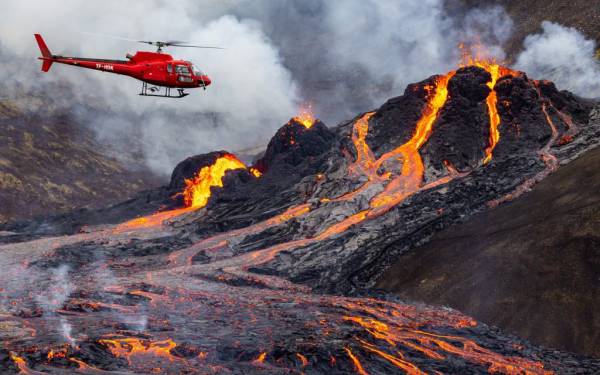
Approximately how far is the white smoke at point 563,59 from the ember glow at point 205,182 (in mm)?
55132

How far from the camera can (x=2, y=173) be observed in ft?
412

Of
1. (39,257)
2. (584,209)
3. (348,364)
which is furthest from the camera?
(39,257)

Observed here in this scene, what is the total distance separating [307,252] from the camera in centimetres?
4888

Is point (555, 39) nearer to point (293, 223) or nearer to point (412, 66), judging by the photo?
point (412, 66)

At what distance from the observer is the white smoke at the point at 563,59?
91.5m

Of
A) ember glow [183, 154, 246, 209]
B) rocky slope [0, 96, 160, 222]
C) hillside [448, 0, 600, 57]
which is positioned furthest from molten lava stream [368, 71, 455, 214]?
rocky slope [0, 96, 160, 222]

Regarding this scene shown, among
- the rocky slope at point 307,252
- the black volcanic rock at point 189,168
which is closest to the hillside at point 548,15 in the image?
the rocky slope at point 307,252

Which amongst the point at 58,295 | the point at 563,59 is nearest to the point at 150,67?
the point at 58,295

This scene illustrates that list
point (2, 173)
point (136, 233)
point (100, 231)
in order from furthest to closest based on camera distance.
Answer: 1. point (2, 173)
2. point (100, 231)
3. point (136, 233)

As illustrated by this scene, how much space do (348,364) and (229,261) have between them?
1099 inches

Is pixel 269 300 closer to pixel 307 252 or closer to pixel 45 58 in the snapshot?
pixel 307 252

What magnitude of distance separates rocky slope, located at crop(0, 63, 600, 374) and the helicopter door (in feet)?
49.3

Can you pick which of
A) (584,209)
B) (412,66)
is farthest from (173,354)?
(412,66)

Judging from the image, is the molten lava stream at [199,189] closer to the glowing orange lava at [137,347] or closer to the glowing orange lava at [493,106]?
the glowing orange lava at [493,106]
